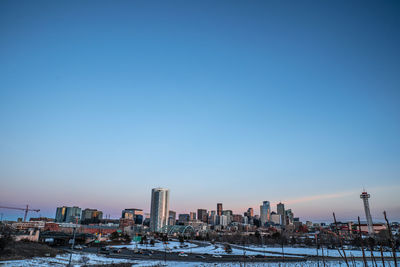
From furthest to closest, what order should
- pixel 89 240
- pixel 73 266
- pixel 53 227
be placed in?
pixel 53 227 → pixel 89 240 → pixel 73 266

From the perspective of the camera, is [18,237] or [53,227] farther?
[53,227]

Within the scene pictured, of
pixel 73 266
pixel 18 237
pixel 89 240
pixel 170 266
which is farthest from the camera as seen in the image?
pixel 89 240

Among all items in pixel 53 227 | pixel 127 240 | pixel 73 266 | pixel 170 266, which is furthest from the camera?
pixel 53 227

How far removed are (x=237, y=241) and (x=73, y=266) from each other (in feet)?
428

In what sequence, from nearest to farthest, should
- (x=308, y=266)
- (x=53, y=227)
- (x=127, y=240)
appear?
1. (x=308, y=266)
2. (x=127, y=240)
3. (x=53, y=227)

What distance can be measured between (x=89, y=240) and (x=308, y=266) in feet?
304

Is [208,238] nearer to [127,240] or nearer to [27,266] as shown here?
[127,240]

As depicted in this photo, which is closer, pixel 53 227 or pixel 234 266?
pixel 234 266

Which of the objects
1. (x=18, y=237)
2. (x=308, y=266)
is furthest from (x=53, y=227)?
(x=308, y=266)

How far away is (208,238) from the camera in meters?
185

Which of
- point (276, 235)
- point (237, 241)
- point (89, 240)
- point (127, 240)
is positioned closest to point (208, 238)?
point (237, 241)

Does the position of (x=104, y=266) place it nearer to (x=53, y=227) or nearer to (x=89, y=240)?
(x=89, y=240)

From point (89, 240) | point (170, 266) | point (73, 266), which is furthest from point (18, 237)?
point (170, 266)

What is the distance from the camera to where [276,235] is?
523ft
